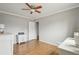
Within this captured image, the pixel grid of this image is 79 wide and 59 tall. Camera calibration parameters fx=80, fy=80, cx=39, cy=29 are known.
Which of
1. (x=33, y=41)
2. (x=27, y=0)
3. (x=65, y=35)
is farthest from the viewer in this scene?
(x=33, y=41)

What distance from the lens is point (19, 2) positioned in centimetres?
A: 127

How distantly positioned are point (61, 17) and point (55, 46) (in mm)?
516

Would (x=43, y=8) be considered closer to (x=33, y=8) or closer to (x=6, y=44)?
(x=33, y=8)

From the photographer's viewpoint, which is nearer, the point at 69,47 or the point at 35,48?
the point at 69,47

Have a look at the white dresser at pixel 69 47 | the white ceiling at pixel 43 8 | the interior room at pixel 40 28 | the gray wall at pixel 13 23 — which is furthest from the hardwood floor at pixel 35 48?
the white ceiling at pixel 43 8

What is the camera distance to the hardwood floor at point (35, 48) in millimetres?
1361

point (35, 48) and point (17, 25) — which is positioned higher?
point (17, 25)

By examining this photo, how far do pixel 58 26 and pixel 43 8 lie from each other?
1.33 ft

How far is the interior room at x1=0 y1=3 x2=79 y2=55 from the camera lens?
130 centimetres

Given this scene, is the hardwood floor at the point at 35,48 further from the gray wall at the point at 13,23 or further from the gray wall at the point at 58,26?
the gray wall at the point at 13,23

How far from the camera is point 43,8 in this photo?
4.52ft

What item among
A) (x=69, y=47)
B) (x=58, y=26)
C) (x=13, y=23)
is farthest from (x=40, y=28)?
(x=69, y=47)
